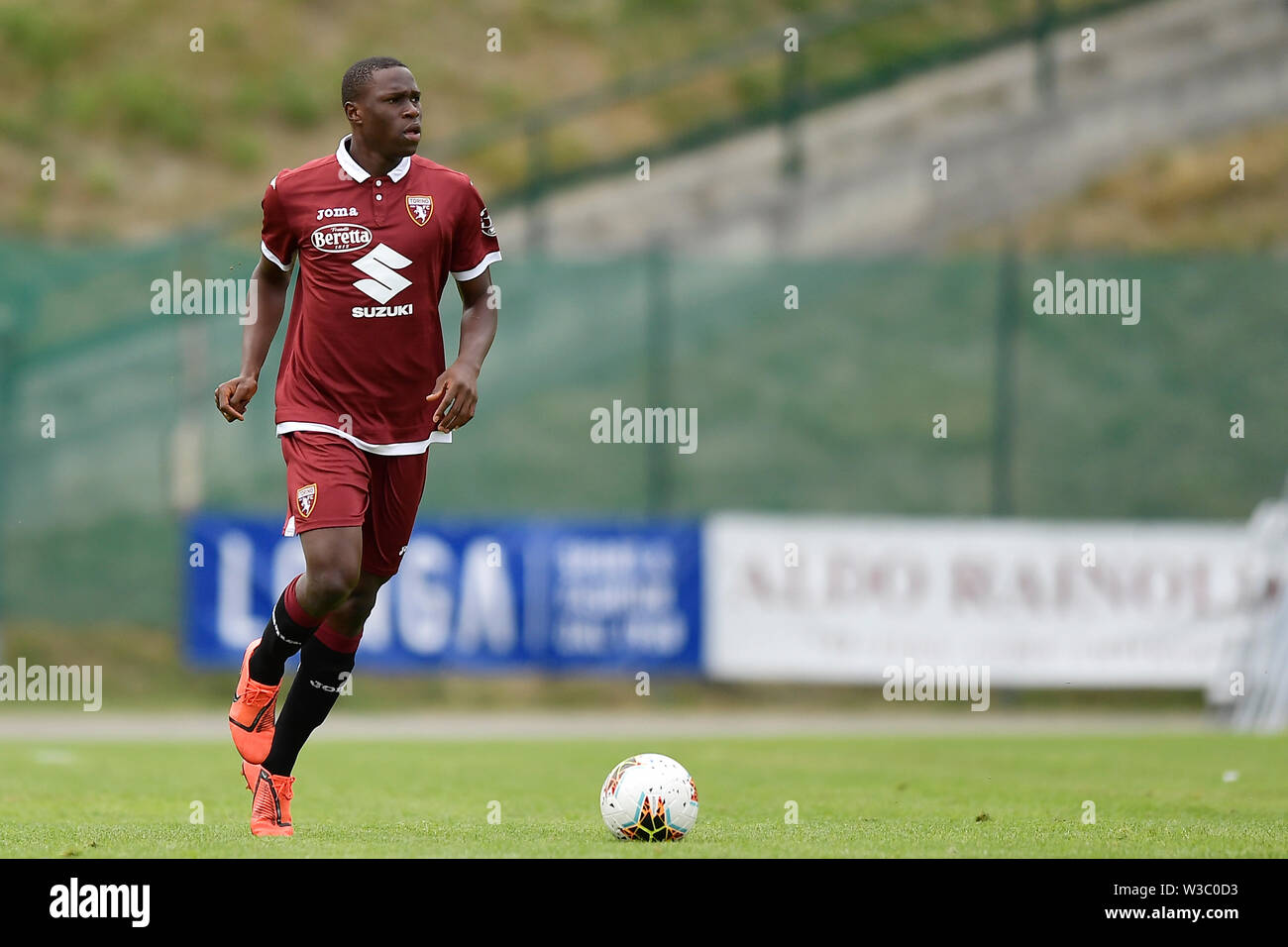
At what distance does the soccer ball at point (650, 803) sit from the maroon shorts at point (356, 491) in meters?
1.35

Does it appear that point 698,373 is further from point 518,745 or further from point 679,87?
point 679,87

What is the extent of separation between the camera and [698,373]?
708 inches

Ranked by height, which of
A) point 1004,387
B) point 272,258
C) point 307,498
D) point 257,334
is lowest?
point 307,498

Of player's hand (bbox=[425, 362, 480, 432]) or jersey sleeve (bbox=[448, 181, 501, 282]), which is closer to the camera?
player's hand (bbox=[425, 362, 480, 432])

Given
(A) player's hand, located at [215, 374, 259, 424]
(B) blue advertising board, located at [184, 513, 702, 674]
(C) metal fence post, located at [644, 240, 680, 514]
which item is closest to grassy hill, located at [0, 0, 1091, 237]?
(C) metal fence post, located at [644, 240, 680, 514]

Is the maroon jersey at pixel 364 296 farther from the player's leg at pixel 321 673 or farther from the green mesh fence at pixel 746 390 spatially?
the green mesh fence at pixel 746 390

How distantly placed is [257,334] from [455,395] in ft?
3.11

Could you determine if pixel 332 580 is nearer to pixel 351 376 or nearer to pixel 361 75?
pixel 351 376

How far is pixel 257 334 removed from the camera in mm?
7578

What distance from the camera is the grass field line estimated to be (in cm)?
1412

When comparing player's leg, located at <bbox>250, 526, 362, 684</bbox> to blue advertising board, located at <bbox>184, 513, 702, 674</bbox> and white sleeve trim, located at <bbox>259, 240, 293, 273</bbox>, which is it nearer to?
white sleeve trim, located at <bbox>259, 240, 293, 273</bbox>

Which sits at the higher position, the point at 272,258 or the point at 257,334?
the point at 272,258

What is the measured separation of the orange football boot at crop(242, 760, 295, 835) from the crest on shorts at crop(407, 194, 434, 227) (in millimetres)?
2217

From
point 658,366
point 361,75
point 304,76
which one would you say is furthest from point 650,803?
point 304,76
